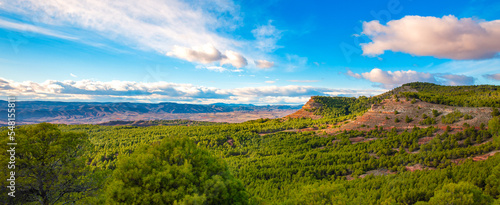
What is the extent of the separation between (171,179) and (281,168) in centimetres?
4787

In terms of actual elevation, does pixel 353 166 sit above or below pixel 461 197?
below

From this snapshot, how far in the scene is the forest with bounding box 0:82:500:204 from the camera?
18.8 metres

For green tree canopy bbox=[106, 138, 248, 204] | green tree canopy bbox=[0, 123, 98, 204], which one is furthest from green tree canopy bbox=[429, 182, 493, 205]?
green tree canopy bbox=[0, 123, 98, 204]

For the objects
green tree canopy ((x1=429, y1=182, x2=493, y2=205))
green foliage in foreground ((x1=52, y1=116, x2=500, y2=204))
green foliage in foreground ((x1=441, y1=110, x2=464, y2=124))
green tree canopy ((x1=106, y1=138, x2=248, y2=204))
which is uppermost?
green foliage in foreground ((x1=441, y1=110, x2=464, y2=124))

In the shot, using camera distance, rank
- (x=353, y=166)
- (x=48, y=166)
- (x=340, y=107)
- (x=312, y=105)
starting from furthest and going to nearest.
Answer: (x=312, y=105), (x=340, y=107), (x=353, y=166), (x=48, y=166)

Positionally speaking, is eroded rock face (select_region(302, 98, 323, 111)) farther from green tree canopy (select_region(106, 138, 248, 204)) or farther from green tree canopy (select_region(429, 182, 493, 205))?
green tree canopy (select_region(106, 138, 248, 204))

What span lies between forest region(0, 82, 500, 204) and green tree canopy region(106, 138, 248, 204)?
0.30 ft

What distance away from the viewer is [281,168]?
200 feet

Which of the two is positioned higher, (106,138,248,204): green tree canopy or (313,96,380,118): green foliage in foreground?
(313,96,380,118): green foliage in foreground

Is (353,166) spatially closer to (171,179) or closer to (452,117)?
(452,117)

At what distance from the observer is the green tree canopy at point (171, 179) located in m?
16.9

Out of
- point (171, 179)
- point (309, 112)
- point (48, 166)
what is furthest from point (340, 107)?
point (48, 166)

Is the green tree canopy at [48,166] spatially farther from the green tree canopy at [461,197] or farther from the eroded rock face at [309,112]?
the eroded rock face at [309,112]

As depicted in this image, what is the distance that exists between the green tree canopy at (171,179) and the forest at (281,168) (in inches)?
3.6
